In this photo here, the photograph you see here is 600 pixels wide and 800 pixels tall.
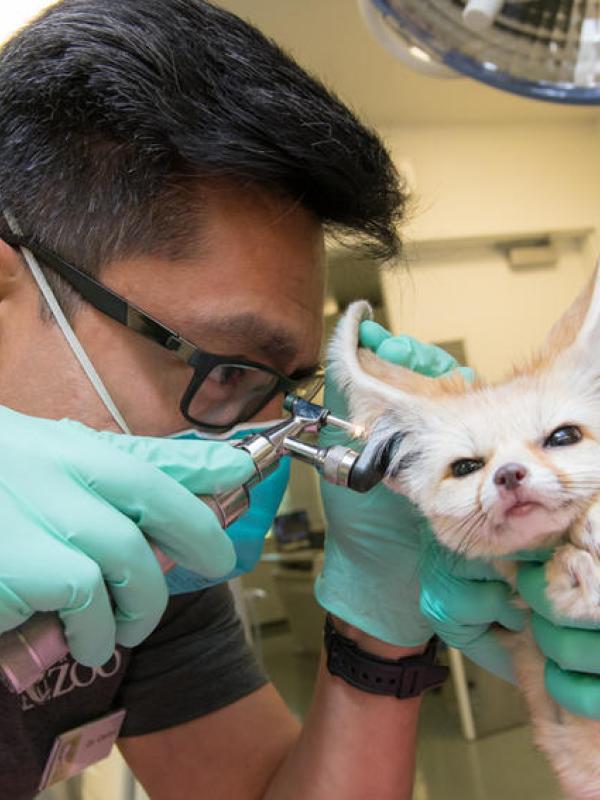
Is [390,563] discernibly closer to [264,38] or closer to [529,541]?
[529,541]

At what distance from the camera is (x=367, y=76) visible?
268 centimetres

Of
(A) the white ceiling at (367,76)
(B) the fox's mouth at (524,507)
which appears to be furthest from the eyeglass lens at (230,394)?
(A) the white ceiling at (367,76)

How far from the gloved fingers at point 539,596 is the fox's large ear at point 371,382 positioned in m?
0.22

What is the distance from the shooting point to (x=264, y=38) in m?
0.97

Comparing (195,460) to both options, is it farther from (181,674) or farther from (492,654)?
(181,674)

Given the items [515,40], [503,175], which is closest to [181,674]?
[515,40]

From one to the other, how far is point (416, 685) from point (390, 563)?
22 cm

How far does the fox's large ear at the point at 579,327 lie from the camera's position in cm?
67

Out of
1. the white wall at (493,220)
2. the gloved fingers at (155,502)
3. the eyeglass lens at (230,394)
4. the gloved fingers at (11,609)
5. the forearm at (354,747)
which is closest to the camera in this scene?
the gloved fingers at (11,609)

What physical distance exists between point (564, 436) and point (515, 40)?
1.60ft

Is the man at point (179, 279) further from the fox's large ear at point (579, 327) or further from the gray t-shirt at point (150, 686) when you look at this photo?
the fox's large ear at point (579, 327)

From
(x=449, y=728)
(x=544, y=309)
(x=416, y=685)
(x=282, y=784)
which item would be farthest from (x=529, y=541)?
(x=544, y=309)

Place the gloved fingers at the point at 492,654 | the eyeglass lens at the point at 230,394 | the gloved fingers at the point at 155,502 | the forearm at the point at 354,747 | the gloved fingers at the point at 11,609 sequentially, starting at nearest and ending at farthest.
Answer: the gloved fingers at the point at 11,609 → the gloved fingers at the point at 155,502 → the gloved fingers at the point at 492,654 → the eyeglass lens at the point at 230,394 → the forearm at the point at 354,747

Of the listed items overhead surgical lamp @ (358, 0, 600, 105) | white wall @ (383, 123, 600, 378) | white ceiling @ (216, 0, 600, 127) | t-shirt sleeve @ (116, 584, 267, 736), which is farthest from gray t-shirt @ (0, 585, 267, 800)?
white wall @ (383, 123, 600, 378)
